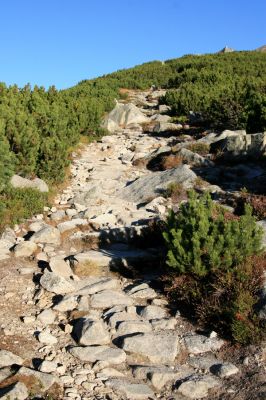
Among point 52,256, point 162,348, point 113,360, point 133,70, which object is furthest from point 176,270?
point 133,70

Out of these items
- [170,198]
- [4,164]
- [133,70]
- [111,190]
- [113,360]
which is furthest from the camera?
[133,70]

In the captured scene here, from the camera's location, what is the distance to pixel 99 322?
20.1 feet

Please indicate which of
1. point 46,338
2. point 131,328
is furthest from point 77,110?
point 46,338

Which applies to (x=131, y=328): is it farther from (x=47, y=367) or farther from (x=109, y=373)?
(x=47, y=367)

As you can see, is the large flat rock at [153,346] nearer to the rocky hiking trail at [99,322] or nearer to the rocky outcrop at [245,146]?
the rocky hiking trail at [99,322]

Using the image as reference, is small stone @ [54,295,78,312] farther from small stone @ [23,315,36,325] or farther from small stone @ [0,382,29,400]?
small stone @ [0,382,29,400]

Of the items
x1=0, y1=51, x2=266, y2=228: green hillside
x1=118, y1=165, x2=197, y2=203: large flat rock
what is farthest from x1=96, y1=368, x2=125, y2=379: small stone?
x1=118, y1=165, x2=197, y2=203: large flat rock

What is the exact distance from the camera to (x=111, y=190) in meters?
12.7

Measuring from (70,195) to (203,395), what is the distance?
785cm

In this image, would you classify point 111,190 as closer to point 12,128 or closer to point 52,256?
point 12,128

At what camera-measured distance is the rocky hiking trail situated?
16.7ft

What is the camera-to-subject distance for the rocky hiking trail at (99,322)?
5.09 metres

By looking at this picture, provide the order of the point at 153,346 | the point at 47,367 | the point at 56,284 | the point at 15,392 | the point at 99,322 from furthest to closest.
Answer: the point at 56,284, the point at 99,322, the point at 153,346, the point at 47,367, the point at 15,392

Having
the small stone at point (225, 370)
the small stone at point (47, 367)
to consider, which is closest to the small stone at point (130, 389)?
the small stone at point (47, 367)
